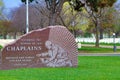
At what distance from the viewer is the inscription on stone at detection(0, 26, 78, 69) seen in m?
19.2

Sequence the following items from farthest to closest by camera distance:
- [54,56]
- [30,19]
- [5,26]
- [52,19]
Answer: [5,26] → [30,19] → [52,19] → [54,56]

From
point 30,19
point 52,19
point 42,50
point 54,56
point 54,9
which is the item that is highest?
point 30,19

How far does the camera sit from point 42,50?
1962cm

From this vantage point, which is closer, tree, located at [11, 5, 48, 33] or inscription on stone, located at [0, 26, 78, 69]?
inscription on stone, located at [0, 26, 78, 69]

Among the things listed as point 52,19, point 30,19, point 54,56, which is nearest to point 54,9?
point 52,19

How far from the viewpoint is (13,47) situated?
19312 millimetres

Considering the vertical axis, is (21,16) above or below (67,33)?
above

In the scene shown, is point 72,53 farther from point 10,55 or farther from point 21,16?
point 21,16

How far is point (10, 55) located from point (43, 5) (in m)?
45.8

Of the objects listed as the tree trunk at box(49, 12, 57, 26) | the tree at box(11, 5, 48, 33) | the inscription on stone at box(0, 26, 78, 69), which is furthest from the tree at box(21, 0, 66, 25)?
the tree at box(11, 5, 48, 33)

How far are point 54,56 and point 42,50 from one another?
66cm

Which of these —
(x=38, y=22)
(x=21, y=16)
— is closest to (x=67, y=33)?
(x=38, y=22)

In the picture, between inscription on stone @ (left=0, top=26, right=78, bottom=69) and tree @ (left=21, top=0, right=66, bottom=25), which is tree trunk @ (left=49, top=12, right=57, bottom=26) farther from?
inscription on stone @ (left=0, top=26, right=78, bottom=69)

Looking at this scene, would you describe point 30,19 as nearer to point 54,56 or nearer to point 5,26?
point 5,26
